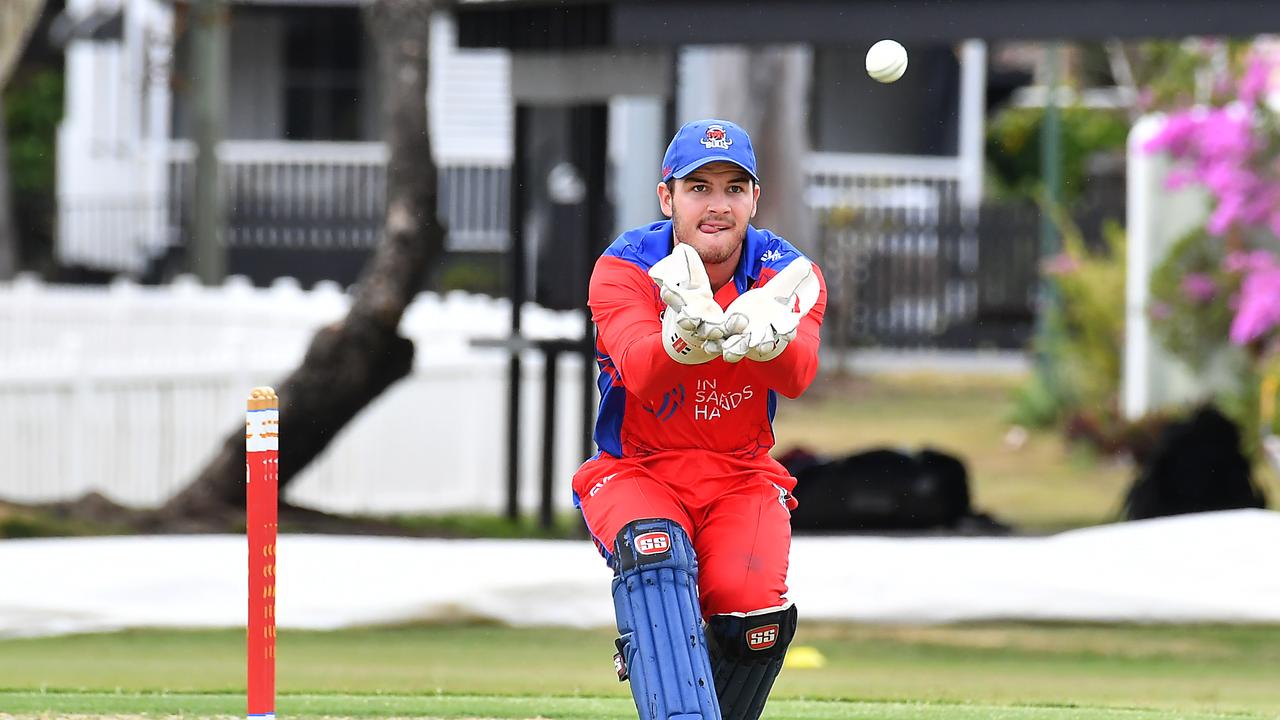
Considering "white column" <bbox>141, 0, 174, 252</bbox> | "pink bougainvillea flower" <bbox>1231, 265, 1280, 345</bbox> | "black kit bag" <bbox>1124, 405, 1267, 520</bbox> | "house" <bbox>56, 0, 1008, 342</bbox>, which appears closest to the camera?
"black kit bag" <bbox>1124, 405, 1267, 520</bbox>

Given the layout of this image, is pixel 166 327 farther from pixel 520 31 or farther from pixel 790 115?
pixel 790 115

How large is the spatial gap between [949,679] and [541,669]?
5.11ft

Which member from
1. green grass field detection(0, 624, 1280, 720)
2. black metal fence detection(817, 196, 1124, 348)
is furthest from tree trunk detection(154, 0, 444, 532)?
black metal fence detection(817, 196, 1124, 348)

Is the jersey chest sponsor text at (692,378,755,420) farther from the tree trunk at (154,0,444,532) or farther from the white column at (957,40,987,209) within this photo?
the white column at (957,40,987,209)

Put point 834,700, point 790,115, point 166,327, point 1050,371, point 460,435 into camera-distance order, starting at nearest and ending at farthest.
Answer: point 834,700 → point 460,435 → point 166,327 → point 1050,371 → point 790,115

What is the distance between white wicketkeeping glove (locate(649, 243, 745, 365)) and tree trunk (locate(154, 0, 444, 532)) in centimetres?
702

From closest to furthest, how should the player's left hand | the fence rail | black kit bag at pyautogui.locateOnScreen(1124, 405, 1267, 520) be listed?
the player's left hand → black kit bag at pyautogui.locateOnScreen(1124, 405, 1267, 520) → the fence rail

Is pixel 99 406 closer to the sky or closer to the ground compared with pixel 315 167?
closer to the ground

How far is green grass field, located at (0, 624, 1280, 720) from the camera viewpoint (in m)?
6.23

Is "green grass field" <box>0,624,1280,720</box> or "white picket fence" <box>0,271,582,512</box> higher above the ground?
"white picket fence" <box>0,271,582,512</box>

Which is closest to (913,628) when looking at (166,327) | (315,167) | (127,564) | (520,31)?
(127,564)

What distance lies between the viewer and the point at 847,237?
21.8 meters

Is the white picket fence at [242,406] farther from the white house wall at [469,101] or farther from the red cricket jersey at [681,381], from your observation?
the white house wall at [469,101]

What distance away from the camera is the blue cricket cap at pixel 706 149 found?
4.27 m
